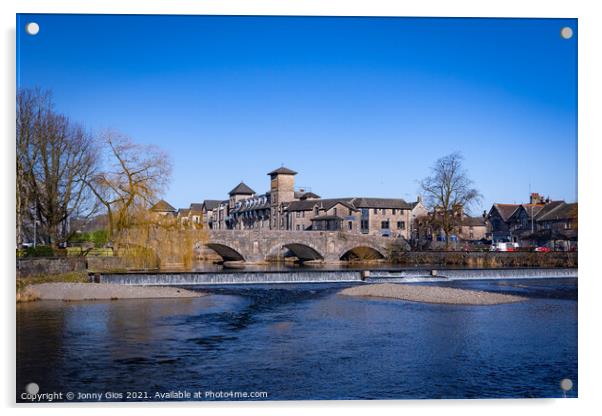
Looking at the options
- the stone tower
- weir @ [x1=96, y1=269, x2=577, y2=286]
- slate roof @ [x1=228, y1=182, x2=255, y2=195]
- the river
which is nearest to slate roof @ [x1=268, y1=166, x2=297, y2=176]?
the stone tower

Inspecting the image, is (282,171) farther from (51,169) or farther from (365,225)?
(51,169)

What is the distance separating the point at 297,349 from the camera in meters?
13.8

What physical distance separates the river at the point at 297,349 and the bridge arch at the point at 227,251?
24.7m

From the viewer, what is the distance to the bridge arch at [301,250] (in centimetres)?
4775

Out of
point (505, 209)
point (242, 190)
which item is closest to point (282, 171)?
point (242, 190)

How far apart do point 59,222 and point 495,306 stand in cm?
1549

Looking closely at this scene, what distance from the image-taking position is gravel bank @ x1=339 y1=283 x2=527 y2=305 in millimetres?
21522

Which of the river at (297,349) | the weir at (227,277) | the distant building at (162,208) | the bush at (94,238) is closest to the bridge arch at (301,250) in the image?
the bush at (94,238)

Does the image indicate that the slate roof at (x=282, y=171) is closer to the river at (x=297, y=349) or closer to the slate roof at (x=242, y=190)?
the slate roof at (x=242, y=190)

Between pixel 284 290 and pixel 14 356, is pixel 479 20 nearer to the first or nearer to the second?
pixel 14 356

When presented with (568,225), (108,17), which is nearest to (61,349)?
(108,17)

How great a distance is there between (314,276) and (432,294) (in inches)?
306

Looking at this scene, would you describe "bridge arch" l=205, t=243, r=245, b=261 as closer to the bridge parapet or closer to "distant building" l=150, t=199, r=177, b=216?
the bridge parapet

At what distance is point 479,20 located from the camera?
38.4ft
